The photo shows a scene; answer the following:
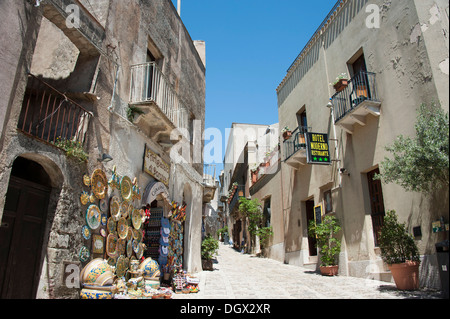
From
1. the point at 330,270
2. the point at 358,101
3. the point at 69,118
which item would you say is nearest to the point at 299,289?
the point at 330,270

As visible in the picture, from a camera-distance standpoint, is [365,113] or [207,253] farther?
[207,253]

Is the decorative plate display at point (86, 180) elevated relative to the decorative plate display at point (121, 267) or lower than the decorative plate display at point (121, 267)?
elevated

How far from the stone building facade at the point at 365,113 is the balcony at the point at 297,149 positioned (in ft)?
0.16

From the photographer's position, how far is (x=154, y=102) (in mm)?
7793

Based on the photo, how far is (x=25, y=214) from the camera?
5.21m

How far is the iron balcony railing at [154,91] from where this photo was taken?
8.07m

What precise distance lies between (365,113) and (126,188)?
22.9ft

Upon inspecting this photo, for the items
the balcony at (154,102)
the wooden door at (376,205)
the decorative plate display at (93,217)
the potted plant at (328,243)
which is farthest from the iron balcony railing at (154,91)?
the wooden door at (376,205)

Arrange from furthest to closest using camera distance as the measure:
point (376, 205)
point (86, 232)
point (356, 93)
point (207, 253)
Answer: point (207, 253)
point (356, 93)
point (376, 205)
point (86, 232)

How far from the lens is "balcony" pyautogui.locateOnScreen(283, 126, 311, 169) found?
12945 millimetres

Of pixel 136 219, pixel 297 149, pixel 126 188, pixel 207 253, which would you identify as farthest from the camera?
pixel 297 149

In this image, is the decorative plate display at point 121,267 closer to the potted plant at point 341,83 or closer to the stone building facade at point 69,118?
the stone building facade at point 69,118

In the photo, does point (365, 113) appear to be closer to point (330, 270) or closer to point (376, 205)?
point (376, 205)
